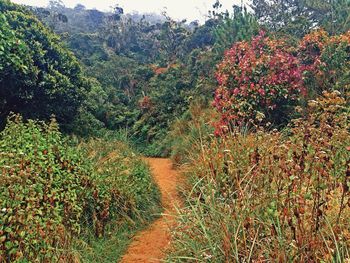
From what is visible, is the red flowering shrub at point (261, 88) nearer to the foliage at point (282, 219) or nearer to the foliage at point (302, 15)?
the foliage at point (302, 15)

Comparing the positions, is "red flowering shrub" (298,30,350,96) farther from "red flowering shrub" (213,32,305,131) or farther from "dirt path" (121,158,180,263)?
"dirt path" (121,158,180,263)

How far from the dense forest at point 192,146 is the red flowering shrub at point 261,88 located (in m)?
0.04

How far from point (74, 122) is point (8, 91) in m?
2.19

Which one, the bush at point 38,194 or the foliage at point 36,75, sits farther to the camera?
the foliage at point 36,75

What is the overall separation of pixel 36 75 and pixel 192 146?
4021 mm

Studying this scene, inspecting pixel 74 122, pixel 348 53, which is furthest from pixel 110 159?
pixel 348 53

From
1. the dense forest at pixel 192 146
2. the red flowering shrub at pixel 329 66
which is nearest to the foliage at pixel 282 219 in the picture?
the dense forest at pixel 192 146

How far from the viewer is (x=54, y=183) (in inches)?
202

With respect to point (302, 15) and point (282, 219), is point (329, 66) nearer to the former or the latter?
point (282, 219)

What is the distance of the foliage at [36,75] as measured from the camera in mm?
8719

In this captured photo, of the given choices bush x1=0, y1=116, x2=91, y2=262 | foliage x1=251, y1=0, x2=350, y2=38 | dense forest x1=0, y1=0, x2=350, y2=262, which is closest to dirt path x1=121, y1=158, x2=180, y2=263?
dense forest x1=0, y1=0, x2=350, y2=262

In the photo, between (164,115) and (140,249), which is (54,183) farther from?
(164,115)

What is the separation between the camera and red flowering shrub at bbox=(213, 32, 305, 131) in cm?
948

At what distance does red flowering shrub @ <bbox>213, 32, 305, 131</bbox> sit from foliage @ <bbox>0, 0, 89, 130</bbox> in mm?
3908
